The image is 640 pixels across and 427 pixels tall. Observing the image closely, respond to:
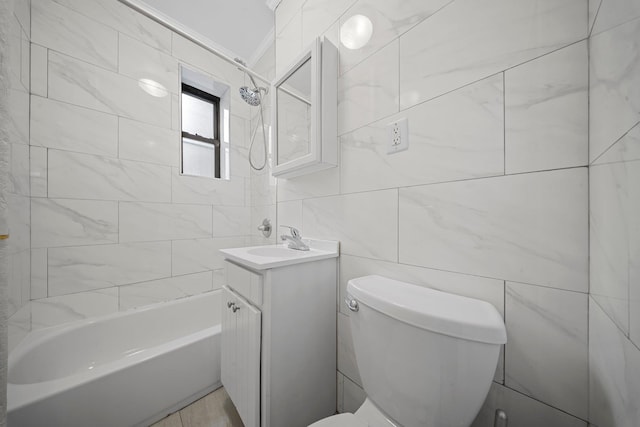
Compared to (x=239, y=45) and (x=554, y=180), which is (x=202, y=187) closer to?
(x=239, y=45)

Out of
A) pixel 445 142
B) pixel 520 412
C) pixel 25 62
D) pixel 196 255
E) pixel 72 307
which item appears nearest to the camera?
pixel 520 412

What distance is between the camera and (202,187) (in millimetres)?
1737

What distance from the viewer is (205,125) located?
192 centimetres

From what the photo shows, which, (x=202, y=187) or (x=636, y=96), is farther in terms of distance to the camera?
(x=202, y=187)

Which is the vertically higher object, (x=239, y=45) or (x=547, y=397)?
(x=239, y=45)

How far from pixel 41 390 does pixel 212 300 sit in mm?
953

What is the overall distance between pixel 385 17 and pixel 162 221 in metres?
1.84

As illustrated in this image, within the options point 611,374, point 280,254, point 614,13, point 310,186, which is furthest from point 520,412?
point 310,186

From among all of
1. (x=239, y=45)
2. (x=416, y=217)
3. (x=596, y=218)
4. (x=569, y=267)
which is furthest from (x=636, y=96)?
(x=239, y=45)

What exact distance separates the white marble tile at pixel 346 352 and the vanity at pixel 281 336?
34mm

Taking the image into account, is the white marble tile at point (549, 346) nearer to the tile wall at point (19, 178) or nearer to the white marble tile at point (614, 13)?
the white marble tile at point (614, 13)

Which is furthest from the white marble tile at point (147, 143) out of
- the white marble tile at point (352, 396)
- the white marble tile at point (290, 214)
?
the white marble tile at point (352, 396)

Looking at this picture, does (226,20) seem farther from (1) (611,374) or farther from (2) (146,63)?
(1) (611,374)

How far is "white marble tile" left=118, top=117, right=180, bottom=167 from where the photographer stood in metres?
1.41
